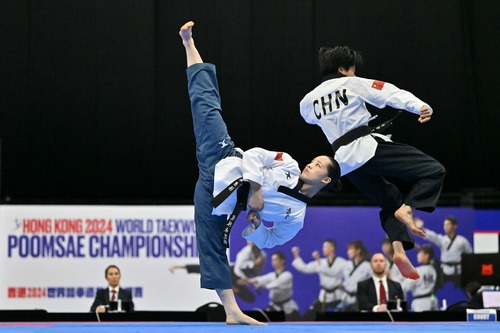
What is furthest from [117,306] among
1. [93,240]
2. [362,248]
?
[362,248]

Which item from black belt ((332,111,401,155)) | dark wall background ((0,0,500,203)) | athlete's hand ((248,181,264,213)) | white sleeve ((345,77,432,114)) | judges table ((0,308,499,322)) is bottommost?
judges table ((0,308,499,322))

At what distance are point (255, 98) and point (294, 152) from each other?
1.97 ft

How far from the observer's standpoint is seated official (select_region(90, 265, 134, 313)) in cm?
707

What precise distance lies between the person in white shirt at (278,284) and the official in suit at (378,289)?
78 cm

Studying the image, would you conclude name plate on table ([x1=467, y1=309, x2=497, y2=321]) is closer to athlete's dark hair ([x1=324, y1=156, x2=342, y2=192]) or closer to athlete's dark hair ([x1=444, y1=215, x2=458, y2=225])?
athlete's dark hair ([x1=324, y1=156, x2=342, y2=192])

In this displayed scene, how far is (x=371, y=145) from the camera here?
4230 millimetres

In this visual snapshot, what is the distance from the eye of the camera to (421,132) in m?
8.38

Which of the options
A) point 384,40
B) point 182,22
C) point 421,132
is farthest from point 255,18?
point 421,132

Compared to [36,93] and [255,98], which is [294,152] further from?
[36,93]

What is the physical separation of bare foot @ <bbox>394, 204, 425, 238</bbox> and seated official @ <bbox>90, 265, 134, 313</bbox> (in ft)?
11.3

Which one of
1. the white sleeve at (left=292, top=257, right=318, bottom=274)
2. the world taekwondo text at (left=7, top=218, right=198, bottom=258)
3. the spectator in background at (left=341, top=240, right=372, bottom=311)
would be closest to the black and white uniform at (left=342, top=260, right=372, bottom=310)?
the spectator in background at (left=341, top=240, right=372, bottom=311)

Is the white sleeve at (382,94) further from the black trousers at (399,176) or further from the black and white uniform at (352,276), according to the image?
the black and white uniform at (352,276)

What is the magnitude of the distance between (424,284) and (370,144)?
154 inches

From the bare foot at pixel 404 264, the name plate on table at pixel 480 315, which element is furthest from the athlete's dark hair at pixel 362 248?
the bare foot at pixel 404 264
